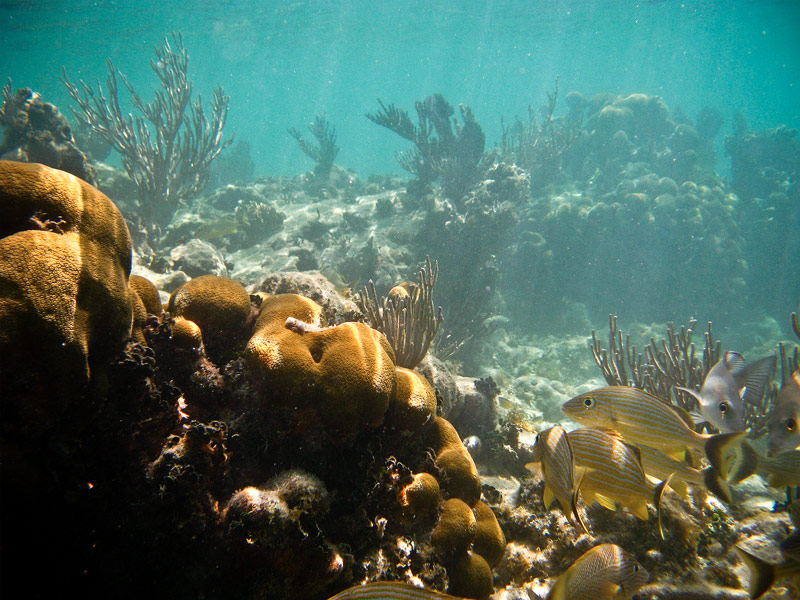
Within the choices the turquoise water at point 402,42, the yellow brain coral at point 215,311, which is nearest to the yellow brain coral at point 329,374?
the yellow brain coral at point 215,311

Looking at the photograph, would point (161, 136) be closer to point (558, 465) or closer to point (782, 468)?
point (558, 465)

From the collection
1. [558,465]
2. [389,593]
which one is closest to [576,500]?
[558,465]

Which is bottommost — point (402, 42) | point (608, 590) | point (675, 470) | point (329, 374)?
point (608, 590)

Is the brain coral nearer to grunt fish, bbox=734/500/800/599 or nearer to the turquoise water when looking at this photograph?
grunt fish, bbox=734/500/800/599

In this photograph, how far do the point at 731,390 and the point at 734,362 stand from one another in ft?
1.28

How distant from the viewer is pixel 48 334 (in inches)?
55.8

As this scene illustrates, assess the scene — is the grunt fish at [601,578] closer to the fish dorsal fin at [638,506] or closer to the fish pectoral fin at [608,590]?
the fish pectoral fin at [608,590]

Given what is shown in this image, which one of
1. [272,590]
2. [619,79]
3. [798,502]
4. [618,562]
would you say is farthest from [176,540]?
[619,79]

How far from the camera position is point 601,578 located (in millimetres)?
1848

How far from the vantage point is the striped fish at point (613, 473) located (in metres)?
2.05

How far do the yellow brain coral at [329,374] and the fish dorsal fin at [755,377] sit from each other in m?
3.25

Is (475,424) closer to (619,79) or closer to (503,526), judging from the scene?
(503,526)

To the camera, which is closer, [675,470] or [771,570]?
[771,570]

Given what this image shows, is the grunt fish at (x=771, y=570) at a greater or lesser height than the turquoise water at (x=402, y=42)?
lesser
